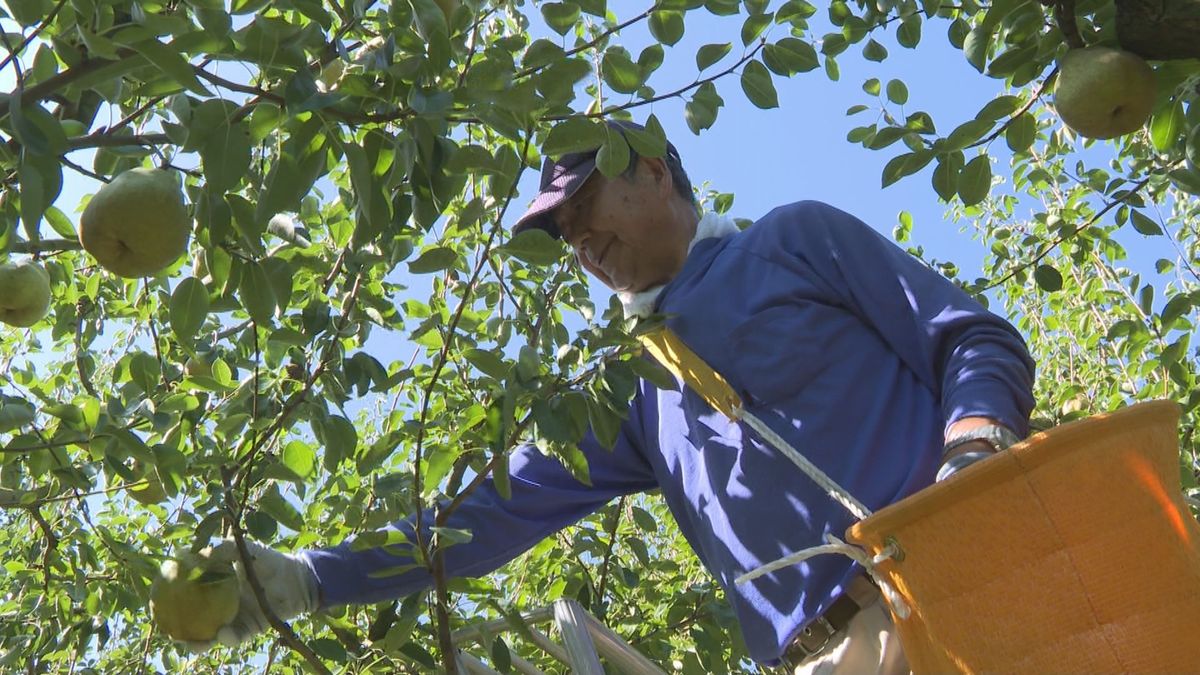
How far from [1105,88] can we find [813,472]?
0.80m

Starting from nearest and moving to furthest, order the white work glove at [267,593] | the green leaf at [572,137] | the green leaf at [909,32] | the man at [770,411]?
the green leaf at [572,137], the man at [770,411], the white work glove at [267,593], the green leaf at [909,32]

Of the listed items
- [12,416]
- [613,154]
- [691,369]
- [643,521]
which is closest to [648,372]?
[691,369]

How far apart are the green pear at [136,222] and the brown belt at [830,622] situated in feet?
4.01

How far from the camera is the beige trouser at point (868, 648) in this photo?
6.02 feet

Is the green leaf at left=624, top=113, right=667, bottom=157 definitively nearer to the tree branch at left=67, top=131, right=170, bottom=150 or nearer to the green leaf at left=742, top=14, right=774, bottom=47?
the green leaf at left=742, top=14, right=774, bottom=47

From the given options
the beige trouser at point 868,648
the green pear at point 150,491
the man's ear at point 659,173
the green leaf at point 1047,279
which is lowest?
the beige trouser at point 868,648

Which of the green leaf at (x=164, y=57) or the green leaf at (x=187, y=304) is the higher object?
the green leaf at (x=187, y=304)

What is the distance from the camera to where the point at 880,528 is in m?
1.35

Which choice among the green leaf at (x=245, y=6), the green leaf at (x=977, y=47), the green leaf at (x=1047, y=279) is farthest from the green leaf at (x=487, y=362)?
the green leaf at (x=1047, y=279)

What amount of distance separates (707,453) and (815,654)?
431 mm

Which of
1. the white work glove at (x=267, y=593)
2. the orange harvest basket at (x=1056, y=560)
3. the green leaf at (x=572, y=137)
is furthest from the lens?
the white work glove at (x=267, y=593)

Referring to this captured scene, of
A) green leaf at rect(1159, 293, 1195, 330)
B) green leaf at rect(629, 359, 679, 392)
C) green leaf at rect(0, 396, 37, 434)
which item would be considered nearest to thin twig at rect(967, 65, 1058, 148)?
green leaf at rect(629, 359, 679, 392)

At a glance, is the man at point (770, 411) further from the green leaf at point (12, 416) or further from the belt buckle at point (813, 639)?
the green leaf at point (12, 416)

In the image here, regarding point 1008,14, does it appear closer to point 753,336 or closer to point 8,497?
point 753,336
